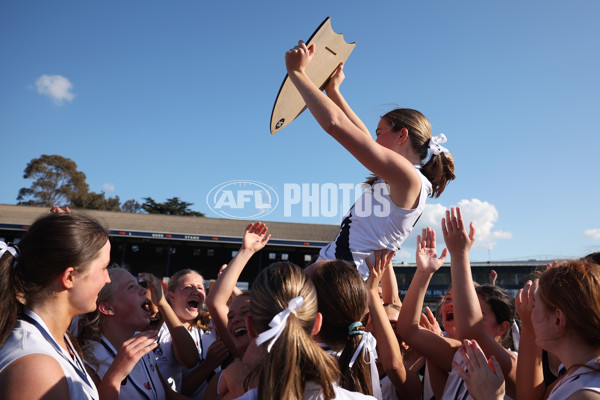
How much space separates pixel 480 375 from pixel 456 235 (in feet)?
2.54

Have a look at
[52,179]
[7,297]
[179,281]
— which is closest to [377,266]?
[7,297]

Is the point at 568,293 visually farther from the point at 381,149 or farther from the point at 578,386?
the point at 381,149

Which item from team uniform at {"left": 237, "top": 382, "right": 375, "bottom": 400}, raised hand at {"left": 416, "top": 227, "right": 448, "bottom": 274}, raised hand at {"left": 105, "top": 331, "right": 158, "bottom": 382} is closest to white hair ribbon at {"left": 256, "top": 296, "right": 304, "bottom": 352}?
team uniform at {"left": 237, "top": 382, "right": 375, "bottom": 400}

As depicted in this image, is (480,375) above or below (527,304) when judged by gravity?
below

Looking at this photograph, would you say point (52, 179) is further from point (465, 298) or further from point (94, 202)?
point (465, 298)

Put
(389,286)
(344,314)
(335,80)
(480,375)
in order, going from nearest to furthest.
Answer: (480,375) < (344,314) < (335,80) < (389,286)

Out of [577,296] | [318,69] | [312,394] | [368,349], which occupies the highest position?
[318,69]

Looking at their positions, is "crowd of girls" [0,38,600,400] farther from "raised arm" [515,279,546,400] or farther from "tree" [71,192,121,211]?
"tree" [71,192,121,211]

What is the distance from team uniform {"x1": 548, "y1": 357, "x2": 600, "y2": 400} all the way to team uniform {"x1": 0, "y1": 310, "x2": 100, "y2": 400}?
1.94 meters

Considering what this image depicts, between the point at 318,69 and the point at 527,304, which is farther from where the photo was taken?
the point at 318,69

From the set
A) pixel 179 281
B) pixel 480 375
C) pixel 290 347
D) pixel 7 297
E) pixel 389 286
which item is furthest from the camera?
pixel 179 281

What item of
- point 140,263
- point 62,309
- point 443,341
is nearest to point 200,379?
point 62,309

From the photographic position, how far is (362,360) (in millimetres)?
2131

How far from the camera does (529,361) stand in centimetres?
223
